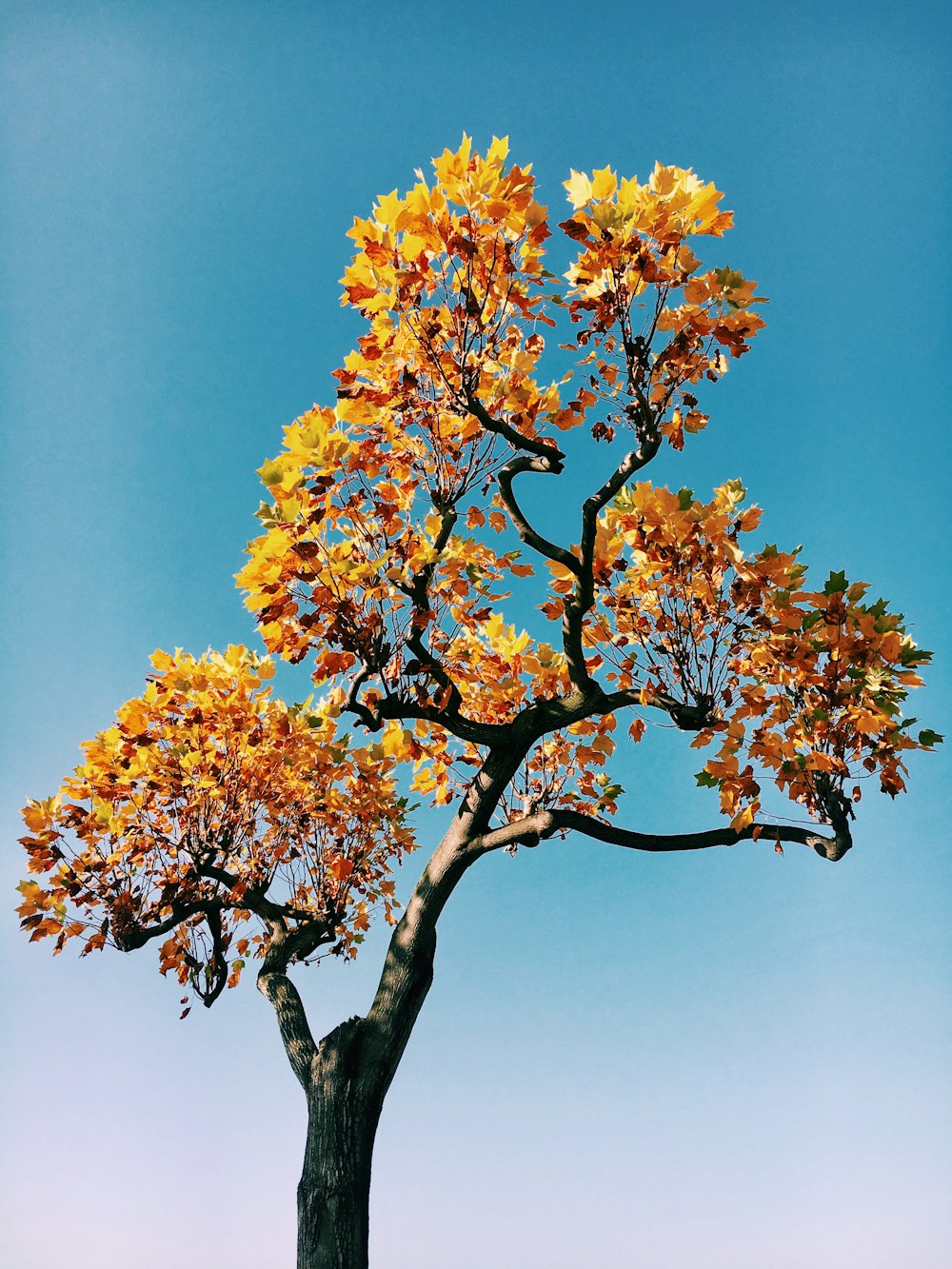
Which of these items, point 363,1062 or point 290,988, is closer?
point 363,1062

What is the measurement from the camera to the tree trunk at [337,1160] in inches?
221

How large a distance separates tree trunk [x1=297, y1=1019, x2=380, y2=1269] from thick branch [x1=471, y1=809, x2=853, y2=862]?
1618 millimetres

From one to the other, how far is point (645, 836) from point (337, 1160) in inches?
107

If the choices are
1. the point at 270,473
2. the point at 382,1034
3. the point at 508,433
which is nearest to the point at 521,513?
the point at 508,433

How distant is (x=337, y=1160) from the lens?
5840 mm

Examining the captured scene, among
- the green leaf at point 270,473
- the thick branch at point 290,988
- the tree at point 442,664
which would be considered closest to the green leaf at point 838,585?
the tree at point 442,664

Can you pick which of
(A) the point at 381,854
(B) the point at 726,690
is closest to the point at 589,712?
(B) the point at 726,690

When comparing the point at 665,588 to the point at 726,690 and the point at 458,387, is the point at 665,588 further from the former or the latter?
the point at 458,387

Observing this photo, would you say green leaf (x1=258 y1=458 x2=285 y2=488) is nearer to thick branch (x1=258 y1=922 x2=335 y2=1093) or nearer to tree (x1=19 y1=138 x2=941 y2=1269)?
tree (x1=19 y1=138 x2=941 y2=1269)

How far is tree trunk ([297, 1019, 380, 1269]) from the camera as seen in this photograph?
5621 millimetres

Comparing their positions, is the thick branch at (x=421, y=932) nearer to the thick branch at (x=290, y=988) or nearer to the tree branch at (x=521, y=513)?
the thick branch at (x=290, y=988)

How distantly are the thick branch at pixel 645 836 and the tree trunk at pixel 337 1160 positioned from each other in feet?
5.31

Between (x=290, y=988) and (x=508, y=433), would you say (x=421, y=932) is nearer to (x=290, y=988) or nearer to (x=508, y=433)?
(x=290, y=988)

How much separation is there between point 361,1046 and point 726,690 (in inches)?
127
